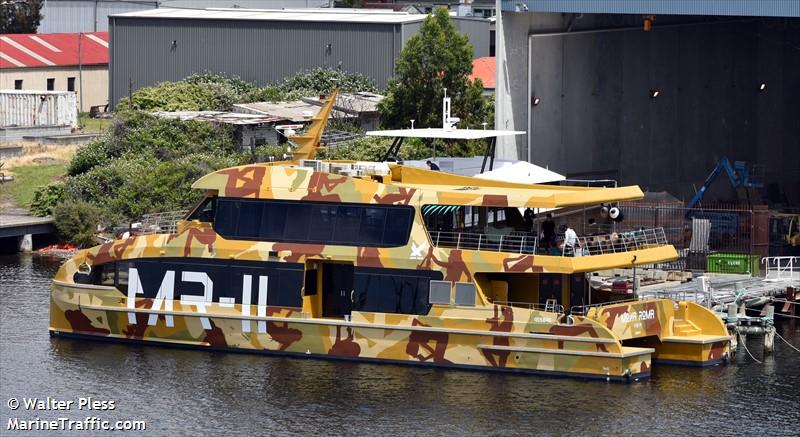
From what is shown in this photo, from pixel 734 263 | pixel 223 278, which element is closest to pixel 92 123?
pixel 734 263

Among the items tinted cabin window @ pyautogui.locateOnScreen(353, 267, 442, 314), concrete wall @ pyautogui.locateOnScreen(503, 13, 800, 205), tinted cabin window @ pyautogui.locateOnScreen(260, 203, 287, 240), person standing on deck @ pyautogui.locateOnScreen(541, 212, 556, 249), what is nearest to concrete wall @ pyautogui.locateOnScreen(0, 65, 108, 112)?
concrete wall @ pyautogui.locateOnScreen(503, 13, 800, 205)

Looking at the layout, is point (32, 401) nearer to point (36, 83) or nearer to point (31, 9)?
point (36, 83)

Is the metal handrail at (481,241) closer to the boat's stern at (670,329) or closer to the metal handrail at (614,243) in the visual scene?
the metal handrail at (614,243)

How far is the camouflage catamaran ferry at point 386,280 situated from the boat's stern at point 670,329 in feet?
0.10

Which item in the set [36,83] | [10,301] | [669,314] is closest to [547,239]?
[669,314]

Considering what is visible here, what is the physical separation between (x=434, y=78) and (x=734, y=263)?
58.5 ft

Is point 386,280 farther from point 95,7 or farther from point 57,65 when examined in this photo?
point 95,7

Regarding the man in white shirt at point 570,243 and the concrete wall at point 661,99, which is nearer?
the man in white shirt at point 570,243

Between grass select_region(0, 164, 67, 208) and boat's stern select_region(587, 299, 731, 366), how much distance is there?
24834mm

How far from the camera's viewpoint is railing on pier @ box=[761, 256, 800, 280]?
124ft

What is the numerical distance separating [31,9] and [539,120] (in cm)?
4026

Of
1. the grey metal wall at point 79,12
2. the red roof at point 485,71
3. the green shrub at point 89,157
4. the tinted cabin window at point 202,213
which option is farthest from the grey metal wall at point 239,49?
the tinted cabin window at point 202,213

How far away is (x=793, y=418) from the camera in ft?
90.5

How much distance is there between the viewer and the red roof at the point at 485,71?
6212cm
